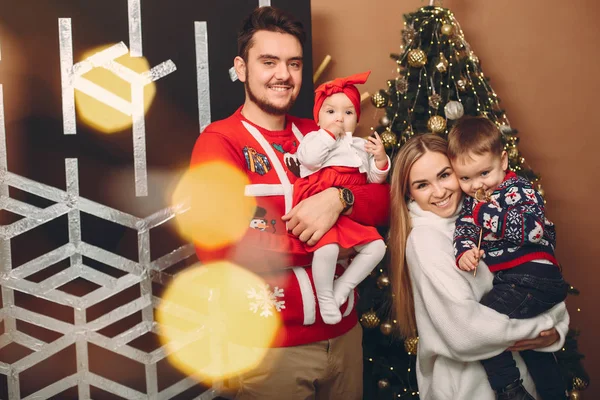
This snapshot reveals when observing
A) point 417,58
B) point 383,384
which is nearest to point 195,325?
point 383,384

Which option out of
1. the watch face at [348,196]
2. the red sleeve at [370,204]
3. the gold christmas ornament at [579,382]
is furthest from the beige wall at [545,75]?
the watch face at [348,196]

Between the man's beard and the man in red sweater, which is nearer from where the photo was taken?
the man in red sweater

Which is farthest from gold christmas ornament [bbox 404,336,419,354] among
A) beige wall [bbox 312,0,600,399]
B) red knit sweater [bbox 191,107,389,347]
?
beige wall [bbox 312,0,600,399]

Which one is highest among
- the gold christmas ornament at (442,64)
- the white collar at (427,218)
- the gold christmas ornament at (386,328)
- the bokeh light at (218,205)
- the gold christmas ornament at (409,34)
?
the gold christmas ornament at (409,34)

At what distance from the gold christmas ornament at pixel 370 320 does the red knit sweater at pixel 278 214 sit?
0.61 m

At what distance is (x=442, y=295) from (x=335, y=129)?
0.72 metres

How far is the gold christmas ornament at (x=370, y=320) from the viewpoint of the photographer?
8.92 feet

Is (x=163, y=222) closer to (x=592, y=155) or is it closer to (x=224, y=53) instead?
(x=224, y=53)

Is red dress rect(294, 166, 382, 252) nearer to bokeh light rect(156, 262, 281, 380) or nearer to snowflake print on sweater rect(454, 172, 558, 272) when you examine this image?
snowflake print on sweater rect(454, 172, 558, 272)

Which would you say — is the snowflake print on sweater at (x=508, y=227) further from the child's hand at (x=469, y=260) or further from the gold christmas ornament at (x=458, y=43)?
the gold christmas ornament at (x=458, y=43)

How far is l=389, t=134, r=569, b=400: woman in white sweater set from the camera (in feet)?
6.21

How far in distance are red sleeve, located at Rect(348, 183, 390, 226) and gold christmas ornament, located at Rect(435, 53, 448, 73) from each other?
87 centimetres

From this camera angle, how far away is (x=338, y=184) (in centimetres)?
211

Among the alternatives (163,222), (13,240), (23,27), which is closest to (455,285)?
(163,222)
